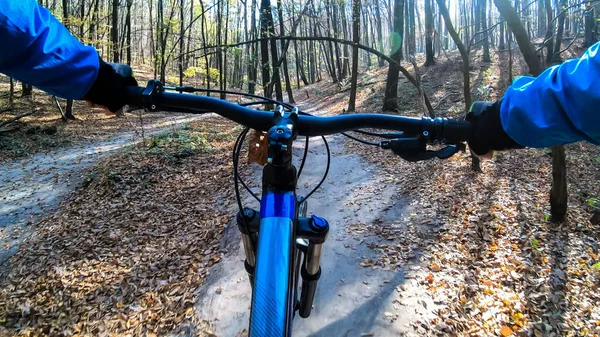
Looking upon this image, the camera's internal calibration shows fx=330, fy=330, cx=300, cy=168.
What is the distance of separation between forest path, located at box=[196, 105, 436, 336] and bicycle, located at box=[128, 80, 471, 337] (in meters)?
2.57

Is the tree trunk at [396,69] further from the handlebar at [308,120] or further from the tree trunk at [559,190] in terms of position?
the handlebar at [308,120]

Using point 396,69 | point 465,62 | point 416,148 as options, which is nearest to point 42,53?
point 416,148

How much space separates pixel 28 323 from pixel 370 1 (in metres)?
35.1

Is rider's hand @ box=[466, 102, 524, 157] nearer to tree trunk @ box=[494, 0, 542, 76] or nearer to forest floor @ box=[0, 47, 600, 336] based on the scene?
forest floor @ box=[0, 47, 600, 336]

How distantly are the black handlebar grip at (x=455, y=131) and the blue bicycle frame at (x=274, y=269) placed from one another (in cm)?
73

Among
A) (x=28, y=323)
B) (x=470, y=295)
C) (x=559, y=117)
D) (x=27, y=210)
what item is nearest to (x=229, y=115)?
(x=559, y=117)

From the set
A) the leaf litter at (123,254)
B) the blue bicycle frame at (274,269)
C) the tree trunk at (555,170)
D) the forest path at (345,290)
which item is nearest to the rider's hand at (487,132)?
the blue bicycle frame at (274,269)

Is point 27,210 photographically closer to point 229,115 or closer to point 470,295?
point 229,115

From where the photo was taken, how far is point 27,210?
742 cm

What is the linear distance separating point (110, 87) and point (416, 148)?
52.4 inches

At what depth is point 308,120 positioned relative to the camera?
56.2 inches

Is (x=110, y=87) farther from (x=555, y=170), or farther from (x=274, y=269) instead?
(x=555, y=170)

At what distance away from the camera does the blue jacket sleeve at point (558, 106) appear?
0.95 meters

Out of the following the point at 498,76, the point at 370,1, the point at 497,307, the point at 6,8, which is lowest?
→ the point at 497,307
